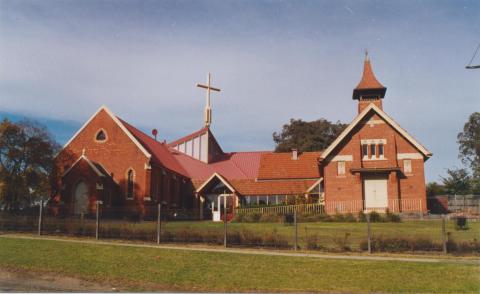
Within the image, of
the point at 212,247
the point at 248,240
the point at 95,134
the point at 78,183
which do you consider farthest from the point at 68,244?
the point at 95,134

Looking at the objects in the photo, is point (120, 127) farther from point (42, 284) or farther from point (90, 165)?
point (42, 284)

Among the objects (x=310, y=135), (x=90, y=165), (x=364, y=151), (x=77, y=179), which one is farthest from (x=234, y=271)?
(x=310, y=135)

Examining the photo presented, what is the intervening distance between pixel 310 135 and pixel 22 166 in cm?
3988

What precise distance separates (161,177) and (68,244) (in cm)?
2295

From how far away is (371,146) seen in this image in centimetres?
3672

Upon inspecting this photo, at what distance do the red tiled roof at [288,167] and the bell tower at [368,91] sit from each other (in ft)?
21.0

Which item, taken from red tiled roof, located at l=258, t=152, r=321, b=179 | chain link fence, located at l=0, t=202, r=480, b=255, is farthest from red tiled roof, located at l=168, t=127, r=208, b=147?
chain link fence, located at l=0, t=202, r=480, b=255

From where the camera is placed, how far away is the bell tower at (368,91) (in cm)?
4088

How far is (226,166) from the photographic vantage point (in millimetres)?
51156

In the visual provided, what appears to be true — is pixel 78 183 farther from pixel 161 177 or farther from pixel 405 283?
pixel 405 283

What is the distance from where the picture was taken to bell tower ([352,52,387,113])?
40.9m

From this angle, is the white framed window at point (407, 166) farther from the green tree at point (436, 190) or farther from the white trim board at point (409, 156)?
the green tree at point (436, 190)

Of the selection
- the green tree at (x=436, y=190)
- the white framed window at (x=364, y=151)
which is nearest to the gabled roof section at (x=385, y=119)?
the white framed window at (x=364, y=151)

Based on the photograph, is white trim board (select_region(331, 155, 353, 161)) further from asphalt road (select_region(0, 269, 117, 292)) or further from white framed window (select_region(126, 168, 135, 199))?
asphalt road (select_region(0, 269, 117, 292))
